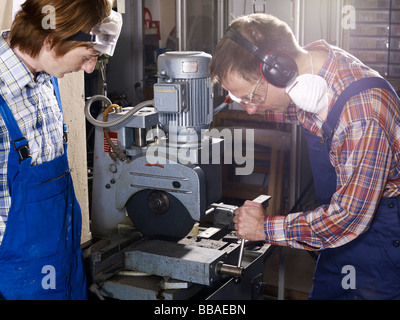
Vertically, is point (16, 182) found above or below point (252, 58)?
below

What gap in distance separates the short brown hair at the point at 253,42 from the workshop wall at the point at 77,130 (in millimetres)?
627

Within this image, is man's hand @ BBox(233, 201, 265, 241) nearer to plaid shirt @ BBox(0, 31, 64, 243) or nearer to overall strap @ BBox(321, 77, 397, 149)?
overall strap @ BBox(321, 77, 397, 149)

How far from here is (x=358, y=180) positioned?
4.27 ft

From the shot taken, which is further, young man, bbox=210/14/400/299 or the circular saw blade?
the circular saw blade

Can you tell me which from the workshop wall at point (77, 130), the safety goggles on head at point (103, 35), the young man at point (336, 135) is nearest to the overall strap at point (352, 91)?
the young man at point (336, 135)

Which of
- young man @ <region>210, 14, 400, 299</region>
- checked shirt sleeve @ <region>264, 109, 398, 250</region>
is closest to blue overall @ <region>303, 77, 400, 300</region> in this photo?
young man @ <region>210, 14, 400, 299</region>

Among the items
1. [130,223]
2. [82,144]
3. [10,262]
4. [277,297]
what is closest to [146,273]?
[130,223]

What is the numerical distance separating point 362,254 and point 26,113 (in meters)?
1.01

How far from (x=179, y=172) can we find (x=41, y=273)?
1.47 feet

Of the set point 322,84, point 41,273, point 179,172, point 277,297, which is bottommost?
point 277,297

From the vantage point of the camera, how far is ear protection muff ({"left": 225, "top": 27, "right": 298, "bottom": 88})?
1.32 m

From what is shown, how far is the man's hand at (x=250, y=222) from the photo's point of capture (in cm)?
150

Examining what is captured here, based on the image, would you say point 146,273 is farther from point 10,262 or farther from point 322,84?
point 322,84

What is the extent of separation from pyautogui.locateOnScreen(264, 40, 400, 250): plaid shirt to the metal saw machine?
0.22 meters
